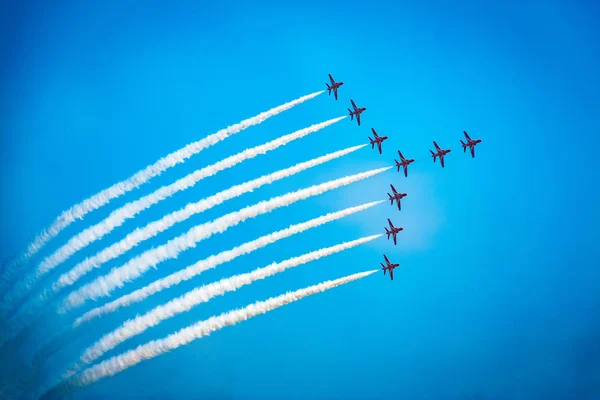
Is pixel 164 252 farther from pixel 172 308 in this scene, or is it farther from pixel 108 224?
pixel 108 224

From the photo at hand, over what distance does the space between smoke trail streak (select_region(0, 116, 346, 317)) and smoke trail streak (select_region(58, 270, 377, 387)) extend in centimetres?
742

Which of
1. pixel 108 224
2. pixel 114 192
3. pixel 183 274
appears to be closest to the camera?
pixel 183 274

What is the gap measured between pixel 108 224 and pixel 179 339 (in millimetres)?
9642

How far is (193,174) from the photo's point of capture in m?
33.9

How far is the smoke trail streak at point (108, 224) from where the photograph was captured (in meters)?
33.2

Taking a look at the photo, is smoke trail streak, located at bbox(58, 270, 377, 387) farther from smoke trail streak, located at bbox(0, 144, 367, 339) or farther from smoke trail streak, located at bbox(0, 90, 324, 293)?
smoke trail streak, located at bbox(0, 90, 324, 293)

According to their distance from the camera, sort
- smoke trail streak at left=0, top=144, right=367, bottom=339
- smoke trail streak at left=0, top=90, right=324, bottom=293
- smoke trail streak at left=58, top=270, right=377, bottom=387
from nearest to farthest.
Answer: smoke trail streak at left=58, top=270, right=377, bottom=387
smoke trail streak at left=0, top=144, right=367, bottom=339
smoke trail streak at left=0, top=90, right=324, bottom=293

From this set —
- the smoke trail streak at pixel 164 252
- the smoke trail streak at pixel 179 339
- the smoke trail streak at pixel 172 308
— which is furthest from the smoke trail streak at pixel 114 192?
the smoke trail streak at pixel 179 339

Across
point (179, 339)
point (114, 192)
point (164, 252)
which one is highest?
point (114, 192)

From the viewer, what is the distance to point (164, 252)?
104 ft

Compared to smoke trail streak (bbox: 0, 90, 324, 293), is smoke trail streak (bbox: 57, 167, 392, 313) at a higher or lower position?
lower

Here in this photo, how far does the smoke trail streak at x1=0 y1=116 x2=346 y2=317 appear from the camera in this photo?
3325cm

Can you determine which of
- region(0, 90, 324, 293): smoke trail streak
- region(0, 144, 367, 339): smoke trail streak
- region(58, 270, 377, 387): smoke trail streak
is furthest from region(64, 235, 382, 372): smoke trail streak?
region(0, 90, 324, 293): smoke trail streak

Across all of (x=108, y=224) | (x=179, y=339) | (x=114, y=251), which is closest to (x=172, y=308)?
(x=179, y=339)
